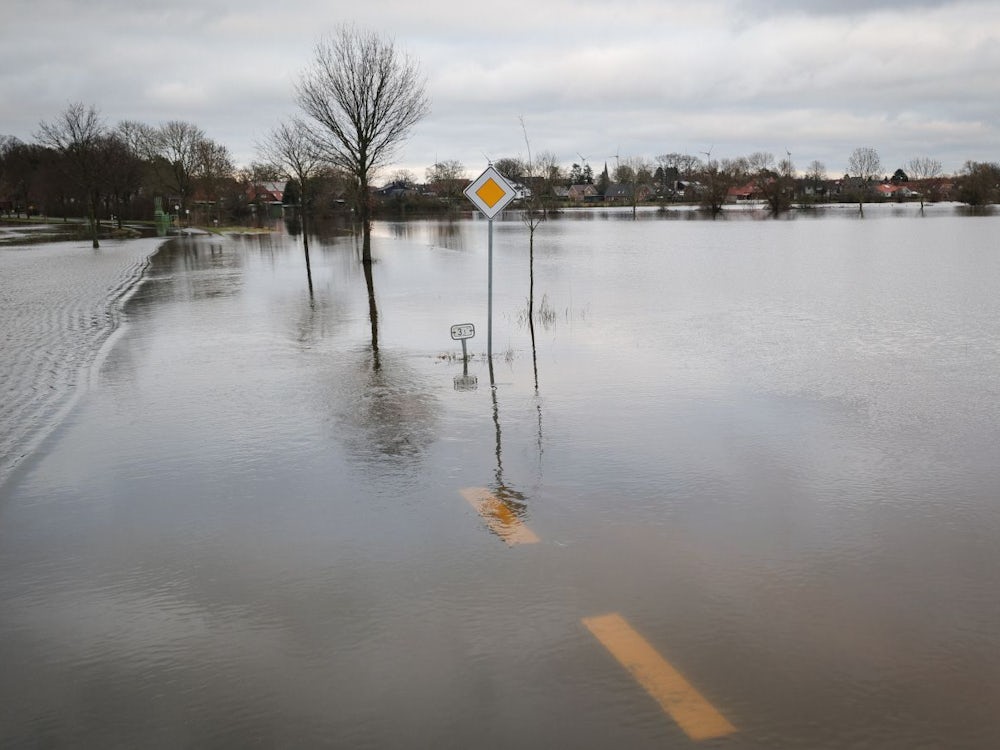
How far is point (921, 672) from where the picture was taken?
3633 mm

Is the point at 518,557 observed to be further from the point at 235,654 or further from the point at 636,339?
the point at 636,339

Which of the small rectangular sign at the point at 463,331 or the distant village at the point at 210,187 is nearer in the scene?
the small rectangular sign at the point at 463,331

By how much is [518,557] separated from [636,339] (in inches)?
314

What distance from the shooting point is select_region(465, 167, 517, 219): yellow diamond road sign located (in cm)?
985

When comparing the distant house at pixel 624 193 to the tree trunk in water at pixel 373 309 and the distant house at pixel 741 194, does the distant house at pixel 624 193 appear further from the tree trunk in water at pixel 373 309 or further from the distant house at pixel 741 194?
the tree trunk in water at pixel 373 309

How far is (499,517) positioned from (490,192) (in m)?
5.69

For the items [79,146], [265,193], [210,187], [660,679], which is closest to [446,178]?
[265,193]

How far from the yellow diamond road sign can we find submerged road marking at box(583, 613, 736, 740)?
677cm

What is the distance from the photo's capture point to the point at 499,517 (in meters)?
5.40

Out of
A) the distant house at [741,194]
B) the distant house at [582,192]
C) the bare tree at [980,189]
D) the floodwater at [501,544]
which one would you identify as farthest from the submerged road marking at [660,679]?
the distant house at [741,194]

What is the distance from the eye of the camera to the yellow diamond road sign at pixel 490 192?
9852 mm

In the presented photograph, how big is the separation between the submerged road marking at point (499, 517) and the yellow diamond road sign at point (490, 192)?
498 centimetres

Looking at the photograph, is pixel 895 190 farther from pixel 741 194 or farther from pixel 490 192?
pixel 490 192

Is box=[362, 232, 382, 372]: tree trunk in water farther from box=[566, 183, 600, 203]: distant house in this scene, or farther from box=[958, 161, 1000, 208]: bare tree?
box=[566, 183, 600, 203]: distant house
